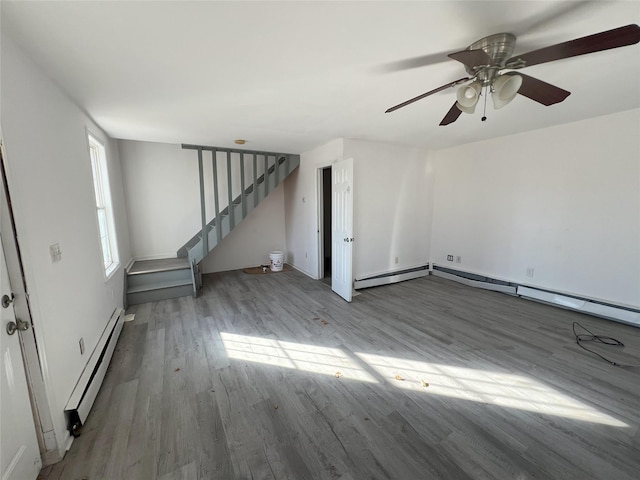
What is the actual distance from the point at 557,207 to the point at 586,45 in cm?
297

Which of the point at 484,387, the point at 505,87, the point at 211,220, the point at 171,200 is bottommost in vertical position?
the point at 484,387

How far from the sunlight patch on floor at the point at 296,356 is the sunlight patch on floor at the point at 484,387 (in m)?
0.21

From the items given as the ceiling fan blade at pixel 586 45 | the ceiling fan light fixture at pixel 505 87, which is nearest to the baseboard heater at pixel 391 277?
the ceiling fan light fixture at pixel 505 87

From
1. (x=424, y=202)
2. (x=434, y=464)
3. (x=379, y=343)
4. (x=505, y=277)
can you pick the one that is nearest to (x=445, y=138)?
(x=424, y=202)

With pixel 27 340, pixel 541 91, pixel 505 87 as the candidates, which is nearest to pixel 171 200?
pixel 27 340

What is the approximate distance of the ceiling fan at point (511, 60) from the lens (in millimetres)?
1188

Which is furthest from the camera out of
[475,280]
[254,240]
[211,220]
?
[254,240]

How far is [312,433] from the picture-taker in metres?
1.61

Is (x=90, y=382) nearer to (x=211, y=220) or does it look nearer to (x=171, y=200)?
(x=211, y=220)

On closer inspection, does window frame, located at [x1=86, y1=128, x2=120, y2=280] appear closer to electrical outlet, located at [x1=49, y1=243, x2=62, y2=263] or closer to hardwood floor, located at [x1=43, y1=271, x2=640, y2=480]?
hardwood floor, located at [x1=43, y1=271, x2=640, y2=480]

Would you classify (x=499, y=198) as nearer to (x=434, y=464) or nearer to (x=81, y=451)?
(x=434, y=464)

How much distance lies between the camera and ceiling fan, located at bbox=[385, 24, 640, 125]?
1.19 metres

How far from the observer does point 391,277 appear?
452 cm

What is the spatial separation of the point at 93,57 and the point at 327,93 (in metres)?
1.64
